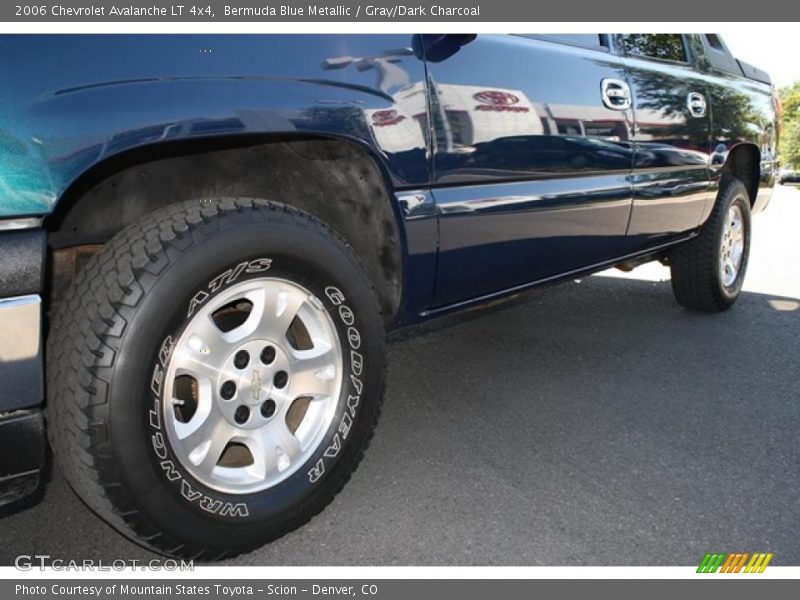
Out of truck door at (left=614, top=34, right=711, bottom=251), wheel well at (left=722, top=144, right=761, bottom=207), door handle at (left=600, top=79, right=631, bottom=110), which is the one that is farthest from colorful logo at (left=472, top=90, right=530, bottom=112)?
wheel well at (left=722, top=144, right=761, bottom=207)

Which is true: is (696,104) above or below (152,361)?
above

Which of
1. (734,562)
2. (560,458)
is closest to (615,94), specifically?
(560,458)

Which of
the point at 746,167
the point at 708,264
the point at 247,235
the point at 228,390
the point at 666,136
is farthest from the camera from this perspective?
the point at 746,167

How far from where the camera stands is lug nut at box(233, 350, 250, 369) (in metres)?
2.06

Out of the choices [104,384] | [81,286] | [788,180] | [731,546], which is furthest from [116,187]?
[788,180]

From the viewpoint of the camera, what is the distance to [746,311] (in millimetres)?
4969

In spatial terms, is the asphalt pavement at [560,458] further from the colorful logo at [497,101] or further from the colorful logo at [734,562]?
the colorful logo at [497,101]

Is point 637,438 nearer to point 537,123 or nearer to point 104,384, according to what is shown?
point 537,123

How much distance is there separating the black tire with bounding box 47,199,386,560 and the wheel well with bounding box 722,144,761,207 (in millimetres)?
3431

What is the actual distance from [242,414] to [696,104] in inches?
120

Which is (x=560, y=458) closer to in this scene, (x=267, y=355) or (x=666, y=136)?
(x=267, y=355)

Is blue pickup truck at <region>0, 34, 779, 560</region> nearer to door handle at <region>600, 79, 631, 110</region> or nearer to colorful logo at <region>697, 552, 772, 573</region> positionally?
door handle at <region>600, 79, 631, 110</region>

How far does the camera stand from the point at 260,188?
2516mm

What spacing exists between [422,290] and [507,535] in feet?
2.62
